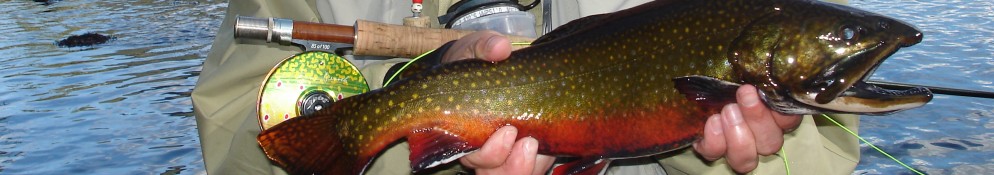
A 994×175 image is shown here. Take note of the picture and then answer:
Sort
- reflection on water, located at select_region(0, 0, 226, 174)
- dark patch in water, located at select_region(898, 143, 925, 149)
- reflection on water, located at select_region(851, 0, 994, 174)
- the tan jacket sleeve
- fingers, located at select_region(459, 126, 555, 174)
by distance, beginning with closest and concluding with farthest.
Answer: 1. fingers, located at select_region(459, 126, 555, 174)
2. the tan jacket sleeve
3. reflection on water, located at select_region(851, 0, 994, 174)
4. dark patch in water, located at select_region(898, 143, 925, 149)
5. reflection on water, located at select_region(0, 0, 226, 174)

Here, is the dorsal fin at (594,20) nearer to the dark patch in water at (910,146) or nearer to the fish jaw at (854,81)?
the fish jaw at (854,81)

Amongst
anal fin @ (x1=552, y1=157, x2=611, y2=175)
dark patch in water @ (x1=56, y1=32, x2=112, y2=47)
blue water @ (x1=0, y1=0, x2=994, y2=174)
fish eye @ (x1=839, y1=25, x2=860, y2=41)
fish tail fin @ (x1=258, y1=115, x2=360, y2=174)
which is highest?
fish eye @ (x1=839, y1=25, x2=860, y2=41)

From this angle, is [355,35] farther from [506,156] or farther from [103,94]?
[103,94]

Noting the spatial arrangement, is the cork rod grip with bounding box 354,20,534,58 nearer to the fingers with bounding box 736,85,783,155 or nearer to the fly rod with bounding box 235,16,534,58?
the fly rod with bounding box 235,16,534,58

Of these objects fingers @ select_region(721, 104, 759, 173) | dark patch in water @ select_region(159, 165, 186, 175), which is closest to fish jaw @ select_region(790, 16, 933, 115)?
fingers @ select_region(721, 104, 759, 173)

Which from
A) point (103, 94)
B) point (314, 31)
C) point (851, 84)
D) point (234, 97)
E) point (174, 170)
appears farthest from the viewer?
point (103, 94)

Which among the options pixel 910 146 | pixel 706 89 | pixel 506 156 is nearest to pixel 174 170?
pixel 506 156
